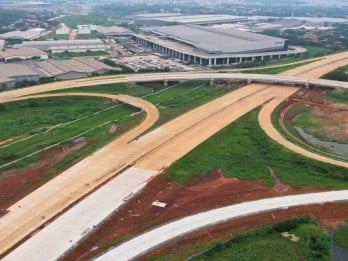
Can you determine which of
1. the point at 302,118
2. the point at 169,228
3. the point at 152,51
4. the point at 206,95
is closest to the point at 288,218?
the point at 169,228

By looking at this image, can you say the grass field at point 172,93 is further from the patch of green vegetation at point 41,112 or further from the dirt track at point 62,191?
the dirt track at point 62,191

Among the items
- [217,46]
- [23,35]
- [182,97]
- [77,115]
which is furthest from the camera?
[23,35]

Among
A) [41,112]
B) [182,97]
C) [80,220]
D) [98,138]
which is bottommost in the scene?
[41,112]

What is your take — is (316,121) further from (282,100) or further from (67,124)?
(67,124)

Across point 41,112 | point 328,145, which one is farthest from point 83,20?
point 328,145

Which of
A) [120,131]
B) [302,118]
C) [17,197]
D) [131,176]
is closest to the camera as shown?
[17,197]

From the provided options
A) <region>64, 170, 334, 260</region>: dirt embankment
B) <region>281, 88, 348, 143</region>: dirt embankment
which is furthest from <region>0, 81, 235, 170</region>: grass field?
<region>281, 88, 348, 143</region>: dirt embankment

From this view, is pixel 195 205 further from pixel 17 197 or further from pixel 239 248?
pixel 17 197
